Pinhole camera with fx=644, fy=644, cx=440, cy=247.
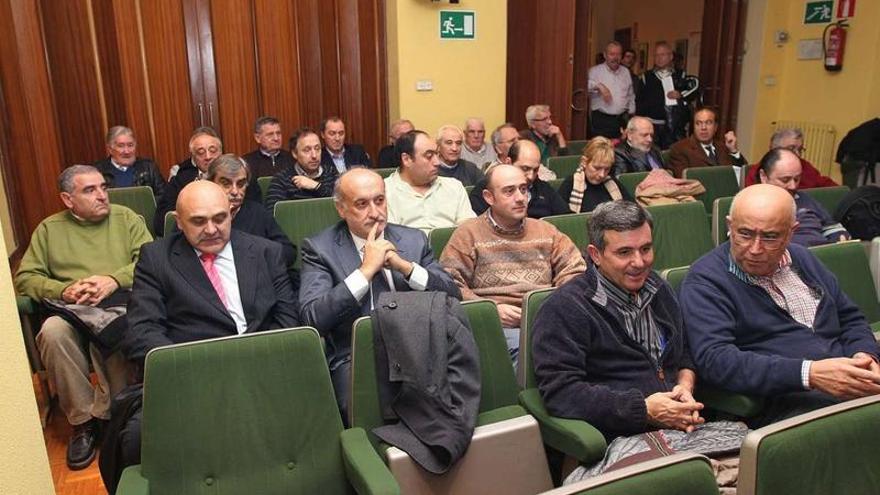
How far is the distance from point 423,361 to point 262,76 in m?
4.49

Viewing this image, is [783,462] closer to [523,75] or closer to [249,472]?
[249,472]

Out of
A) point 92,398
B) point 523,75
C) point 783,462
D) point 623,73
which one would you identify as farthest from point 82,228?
point 623,73

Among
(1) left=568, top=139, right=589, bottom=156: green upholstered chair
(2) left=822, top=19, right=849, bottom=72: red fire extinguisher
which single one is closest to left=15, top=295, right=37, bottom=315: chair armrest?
(1) left=568, top=139, right=589, bottom=156: green upholstered chair

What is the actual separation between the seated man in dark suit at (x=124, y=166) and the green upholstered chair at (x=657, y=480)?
4062 mm

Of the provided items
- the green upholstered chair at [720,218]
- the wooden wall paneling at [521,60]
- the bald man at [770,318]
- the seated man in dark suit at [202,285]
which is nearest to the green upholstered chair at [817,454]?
the bald man at [770,318]

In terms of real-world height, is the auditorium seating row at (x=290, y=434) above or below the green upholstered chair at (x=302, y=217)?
below

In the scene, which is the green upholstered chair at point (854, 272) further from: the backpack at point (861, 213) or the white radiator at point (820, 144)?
the white radiator at point (820, 144)

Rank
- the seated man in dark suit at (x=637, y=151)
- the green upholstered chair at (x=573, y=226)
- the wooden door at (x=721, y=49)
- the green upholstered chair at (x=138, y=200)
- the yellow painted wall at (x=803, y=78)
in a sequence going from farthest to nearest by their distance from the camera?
the wooden door at (x=721, y=49), the yellow painted wall at (x=803, y=78), the seated man in dark suit at (x=637, y=151), the green upholstered chair at (x=138, y=200), the green upholstered chair at (x=573, y=226)

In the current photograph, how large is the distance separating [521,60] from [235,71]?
9.39 feet

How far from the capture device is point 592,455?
172 centimetres

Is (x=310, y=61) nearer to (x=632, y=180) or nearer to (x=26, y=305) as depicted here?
Answer: (x=632, y=180)

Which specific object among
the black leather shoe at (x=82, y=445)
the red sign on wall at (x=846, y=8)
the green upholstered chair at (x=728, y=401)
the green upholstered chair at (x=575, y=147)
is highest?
the red sign on wall at (x=846, y=8)

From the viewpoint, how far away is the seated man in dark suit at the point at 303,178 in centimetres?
418

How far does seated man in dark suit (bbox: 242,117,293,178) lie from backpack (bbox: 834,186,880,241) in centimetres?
361
